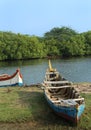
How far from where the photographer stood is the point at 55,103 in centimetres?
1767

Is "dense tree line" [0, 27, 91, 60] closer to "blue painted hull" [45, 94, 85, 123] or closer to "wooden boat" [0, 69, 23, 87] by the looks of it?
"wooden boat" [0, 69, 23, 87]

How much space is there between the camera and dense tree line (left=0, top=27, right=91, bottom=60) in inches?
3725

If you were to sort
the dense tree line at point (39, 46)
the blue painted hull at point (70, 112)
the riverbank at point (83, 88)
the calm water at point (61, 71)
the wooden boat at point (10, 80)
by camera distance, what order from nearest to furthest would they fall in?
the blue painted hull at point (70, 112) < the riverbank at point (83, 88) < the wooden boat at point (10, 80) < the calm water at point (61, 71) < the dense tree line at point (39, 46)

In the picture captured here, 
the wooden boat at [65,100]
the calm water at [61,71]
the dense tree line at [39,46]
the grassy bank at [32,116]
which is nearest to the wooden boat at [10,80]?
the calm water at [61,71]

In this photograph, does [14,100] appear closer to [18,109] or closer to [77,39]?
[18,109]

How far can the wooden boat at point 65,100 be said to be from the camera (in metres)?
16.5

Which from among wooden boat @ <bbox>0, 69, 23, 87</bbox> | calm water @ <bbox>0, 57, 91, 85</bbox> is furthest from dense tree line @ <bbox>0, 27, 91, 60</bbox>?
wooden boat @ <bbox>0, 69, 23, 87</bbox>

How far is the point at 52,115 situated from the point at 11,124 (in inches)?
85.0

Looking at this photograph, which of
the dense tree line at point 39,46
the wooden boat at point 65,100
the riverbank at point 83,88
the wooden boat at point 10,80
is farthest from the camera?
the dense tree line at point 39,46

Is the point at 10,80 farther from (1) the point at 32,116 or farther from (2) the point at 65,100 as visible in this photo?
(2) the point at 65,100

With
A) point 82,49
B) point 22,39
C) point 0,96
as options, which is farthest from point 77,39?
point 0,96

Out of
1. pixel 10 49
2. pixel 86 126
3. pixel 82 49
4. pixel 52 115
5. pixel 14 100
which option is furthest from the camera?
pixel 82 49

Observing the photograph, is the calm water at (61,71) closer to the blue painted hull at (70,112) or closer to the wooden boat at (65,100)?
the wooden boat at (65,100)

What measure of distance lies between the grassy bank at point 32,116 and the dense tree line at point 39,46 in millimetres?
72048
